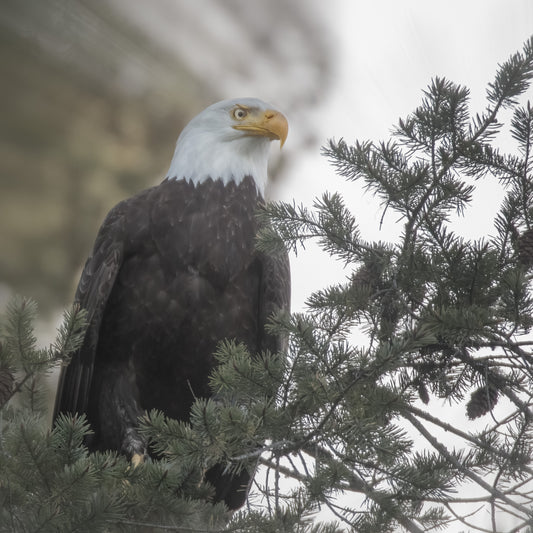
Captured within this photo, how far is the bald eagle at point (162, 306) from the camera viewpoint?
2.77 metres

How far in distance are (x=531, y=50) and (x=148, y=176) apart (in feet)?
8.04

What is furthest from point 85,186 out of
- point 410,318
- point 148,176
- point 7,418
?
point 410,318

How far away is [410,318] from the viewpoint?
5.99 feet

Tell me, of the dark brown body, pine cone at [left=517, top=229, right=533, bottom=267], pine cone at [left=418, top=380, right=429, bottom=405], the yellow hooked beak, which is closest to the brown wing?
the dark brown body

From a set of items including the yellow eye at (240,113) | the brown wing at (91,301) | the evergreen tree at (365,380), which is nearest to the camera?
the evergreen tree at (365,380)

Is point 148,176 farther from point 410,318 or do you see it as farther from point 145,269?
point 410,318

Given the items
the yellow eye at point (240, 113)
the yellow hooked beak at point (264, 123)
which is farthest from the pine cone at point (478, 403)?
the yellow eye at point (240, 113)

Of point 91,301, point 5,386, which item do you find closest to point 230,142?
point 91,301

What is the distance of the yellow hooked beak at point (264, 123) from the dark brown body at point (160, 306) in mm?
415

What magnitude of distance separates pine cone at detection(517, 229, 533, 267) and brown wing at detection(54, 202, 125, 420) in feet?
4.94

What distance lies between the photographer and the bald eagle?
9.07 feet

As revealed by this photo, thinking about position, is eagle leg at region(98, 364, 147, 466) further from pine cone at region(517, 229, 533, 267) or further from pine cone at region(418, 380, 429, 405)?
pine cone at region(517, 229, 533, 267)

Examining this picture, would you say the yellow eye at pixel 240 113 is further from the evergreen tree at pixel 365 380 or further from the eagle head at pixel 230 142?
the evergreen tree at pixel 365 380

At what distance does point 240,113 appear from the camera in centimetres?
319
